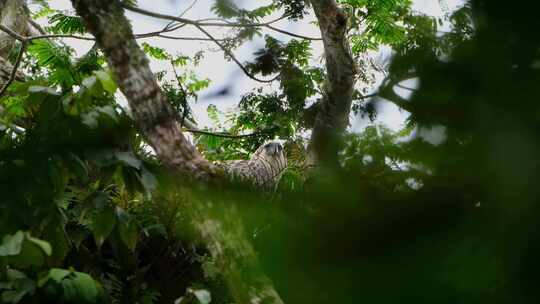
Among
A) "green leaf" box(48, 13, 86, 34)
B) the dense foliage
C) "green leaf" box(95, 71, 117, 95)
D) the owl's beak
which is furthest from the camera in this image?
the owl's beak

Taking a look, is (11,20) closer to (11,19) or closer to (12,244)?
(11,19)

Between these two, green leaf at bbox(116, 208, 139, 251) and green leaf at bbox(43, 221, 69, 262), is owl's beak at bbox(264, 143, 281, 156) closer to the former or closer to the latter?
green leaf at bbox(116, 208, 139, 251)

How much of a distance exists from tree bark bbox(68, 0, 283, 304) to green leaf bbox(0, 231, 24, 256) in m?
0.32

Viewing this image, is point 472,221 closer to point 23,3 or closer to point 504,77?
point 504,77

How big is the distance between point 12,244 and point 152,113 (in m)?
0.39

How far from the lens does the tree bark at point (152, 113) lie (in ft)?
3.67

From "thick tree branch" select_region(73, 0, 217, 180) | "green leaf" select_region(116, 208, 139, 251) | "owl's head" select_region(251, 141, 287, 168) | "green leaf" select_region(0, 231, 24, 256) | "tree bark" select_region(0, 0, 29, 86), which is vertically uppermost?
"tree bark" select_region(0, 0, 29, 86)

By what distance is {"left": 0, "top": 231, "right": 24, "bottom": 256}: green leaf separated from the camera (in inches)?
44.9

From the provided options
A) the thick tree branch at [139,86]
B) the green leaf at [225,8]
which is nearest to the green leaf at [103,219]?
the thick tree branch at [139,86]

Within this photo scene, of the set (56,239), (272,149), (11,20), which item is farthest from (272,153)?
(11,20)

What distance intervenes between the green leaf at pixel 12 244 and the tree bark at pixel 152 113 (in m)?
0.32

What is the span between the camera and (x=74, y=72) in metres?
2.26

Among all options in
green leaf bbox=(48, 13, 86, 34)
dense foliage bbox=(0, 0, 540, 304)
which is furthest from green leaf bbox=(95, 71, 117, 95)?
green leaf bbox=(48, 13, 86, 34)

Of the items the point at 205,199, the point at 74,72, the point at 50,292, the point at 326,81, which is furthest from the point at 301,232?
the point at 74,72
